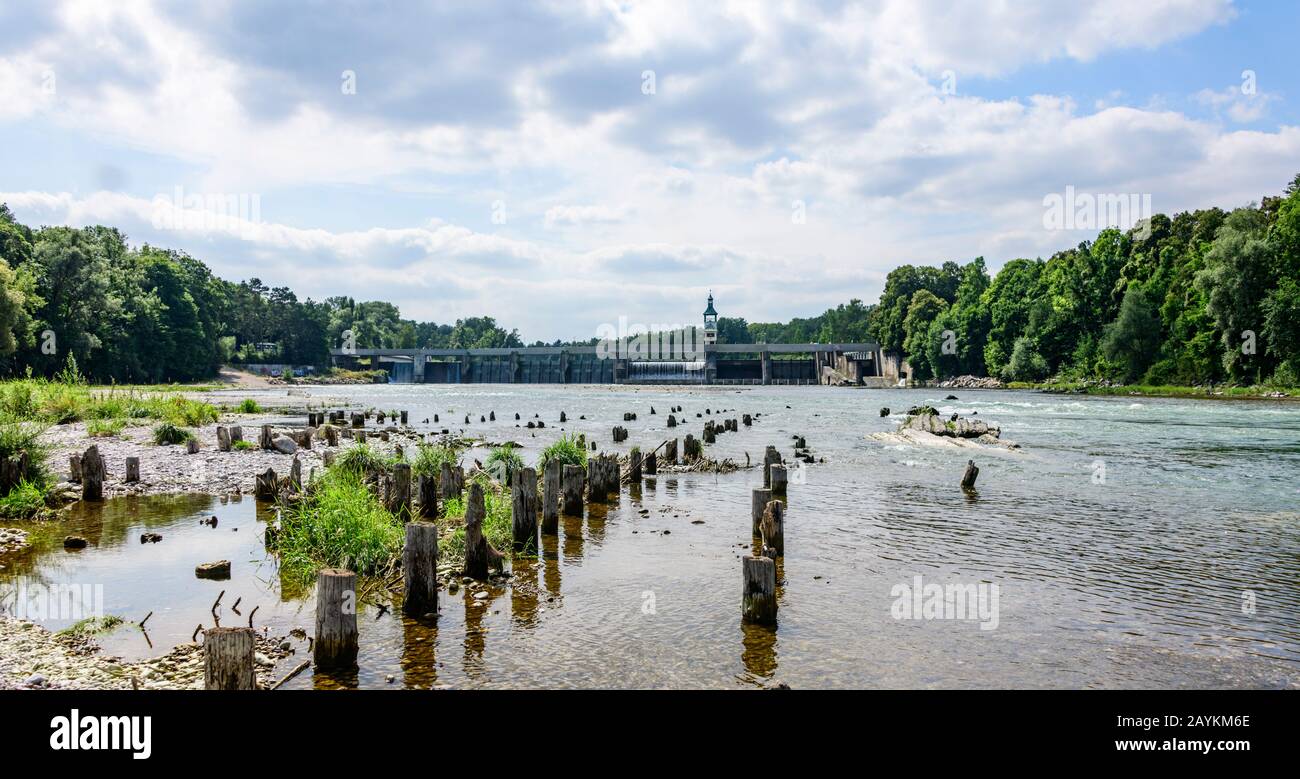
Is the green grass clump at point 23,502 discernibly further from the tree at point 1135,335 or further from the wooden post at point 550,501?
the tree at point 1135,335

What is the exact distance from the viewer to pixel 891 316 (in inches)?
5522

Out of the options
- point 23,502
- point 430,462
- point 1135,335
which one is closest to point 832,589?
point 430,462

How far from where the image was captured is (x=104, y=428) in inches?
945

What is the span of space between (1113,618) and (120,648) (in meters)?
10.8

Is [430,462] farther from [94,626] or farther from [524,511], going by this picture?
[94,626]

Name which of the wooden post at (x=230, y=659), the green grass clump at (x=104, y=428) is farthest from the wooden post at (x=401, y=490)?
the green grass clump at (x=104, y=428)

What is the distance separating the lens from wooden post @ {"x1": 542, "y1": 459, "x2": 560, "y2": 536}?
44.3ft

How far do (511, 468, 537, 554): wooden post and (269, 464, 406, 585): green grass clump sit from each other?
5.65 ft

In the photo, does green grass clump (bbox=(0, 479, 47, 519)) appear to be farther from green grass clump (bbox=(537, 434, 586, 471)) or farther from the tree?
the tree

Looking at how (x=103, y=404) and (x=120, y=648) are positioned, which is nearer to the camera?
(x=120, y=648)

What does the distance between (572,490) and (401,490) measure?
337 cm
